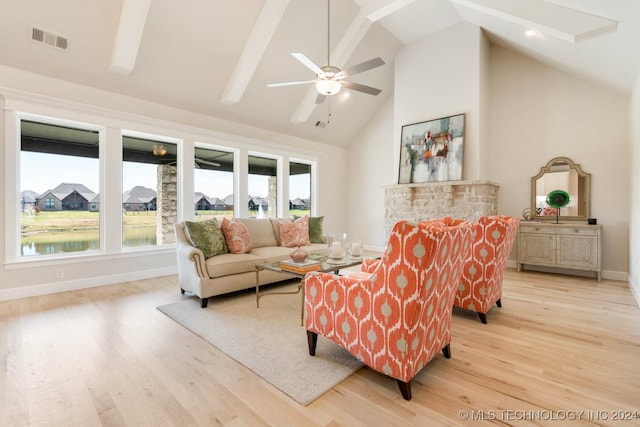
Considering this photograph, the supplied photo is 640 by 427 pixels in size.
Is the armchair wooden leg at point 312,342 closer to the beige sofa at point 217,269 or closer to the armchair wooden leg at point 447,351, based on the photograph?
the armchair wooden leg at point 447,351

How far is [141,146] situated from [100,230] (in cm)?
147

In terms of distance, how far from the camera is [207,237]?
3771 mm

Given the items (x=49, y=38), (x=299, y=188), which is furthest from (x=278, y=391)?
(x=299, y=188)

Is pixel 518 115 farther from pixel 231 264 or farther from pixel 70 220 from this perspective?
pixel 70 220

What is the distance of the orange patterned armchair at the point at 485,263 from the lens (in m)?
2.89

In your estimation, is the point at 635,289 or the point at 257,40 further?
the point at 257,40

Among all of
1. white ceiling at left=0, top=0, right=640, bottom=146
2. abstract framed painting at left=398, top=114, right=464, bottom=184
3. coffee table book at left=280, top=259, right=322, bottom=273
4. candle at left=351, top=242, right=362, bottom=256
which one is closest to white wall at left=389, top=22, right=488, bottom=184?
abstract framed painting at left=398, top=114, right=464, bottom=184

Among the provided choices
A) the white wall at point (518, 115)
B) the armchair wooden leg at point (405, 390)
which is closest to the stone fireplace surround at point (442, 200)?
the white wall at point (518, 115)

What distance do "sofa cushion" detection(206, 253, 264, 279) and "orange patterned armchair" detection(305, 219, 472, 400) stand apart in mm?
1798

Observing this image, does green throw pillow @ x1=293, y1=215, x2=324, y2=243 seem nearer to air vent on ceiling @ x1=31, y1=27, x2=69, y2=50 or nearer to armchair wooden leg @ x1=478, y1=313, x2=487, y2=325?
armchair wooden leg @ x1=478, y1=313, x2=487, y2=325

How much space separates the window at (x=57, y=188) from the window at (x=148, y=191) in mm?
410

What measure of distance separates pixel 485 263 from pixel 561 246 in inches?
116

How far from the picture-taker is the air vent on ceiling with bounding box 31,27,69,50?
11.2 ft

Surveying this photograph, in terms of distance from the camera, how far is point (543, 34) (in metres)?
4.17
